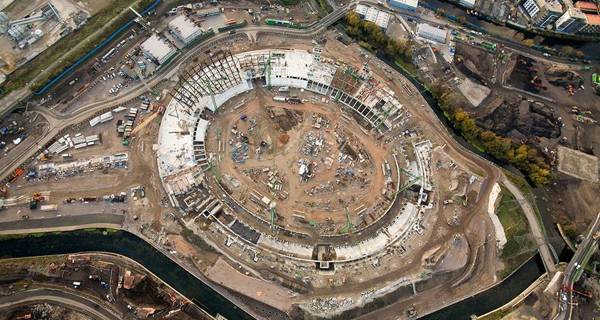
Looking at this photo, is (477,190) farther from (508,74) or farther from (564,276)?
(508,74)

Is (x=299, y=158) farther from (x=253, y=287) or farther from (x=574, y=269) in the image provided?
(x=574, y=269)

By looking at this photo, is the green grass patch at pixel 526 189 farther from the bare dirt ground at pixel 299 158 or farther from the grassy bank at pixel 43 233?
the grassy bank at pixel 43 233

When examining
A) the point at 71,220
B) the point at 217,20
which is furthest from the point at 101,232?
the point at 217,20

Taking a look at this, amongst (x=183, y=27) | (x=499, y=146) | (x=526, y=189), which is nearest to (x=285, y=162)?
(x=183, y=27)

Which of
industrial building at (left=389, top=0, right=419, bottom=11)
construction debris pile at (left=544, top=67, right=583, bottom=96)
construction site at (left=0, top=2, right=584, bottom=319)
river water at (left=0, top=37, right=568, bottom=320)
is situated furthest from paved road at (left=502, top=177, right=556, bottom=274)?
industrial building at (left=389, top=0, right=419, bottom=11)

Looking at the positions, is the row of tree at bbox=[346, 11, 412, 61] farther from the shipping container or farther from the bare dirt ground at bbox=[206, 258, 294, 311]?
the shipping container

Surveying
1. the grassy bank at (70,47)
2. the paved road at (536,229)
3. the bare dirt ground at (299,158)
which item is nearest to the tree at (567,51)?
the paved road at (536,229)
